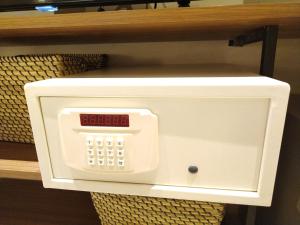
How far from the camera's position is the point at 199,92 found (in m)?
0.34

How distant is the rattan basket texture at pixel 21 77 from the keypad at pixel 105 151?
23cm

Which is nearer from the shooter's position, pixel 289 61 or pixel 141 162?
pixel 141 162

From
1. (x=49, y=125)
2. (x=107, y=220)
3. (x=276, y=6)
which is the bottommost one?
(x=107, y=220)

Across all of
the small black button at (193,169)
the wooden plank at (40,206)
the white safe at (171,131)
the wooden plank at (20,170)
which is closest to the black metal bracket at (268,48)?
the white safe at (171,131)

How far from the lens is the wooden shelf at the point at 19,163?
0.50 meters

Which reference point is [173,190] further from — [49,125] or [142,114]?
[49,125]

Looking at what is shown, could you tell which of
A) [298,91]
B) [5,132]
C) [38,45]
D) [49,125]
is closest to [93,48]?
[38,45]

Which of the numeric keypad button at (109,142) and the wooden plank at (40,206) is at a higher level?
the numeric keypad button at (109,142)

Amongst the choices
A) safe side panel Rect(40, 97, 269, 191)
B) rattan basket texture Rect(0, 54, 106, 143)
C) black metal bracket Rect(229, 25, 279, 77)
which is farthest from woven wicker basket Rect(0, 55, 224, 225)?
black metal bracket Rect(229, 25, 279, 77)

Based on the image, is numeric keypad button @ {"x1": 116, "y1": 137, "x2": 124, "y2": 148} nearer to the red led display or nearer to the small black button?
the red led display

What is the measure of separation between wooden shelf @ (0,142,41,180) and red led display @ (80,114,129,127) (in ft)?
0.69

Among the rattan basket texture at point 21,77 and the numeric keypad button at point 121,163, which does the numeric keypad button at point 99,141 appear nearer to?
the numeric keypad button at point 121,163

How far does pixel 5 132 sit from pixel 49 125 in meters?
0.34

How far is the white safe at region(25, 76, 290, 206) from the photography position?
346mm
